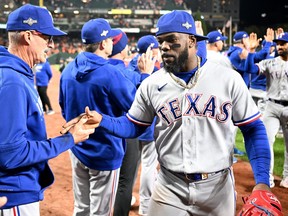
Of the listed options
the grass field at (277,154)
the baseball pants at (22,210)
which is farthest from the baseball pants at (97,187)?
the grass field at (277,154)

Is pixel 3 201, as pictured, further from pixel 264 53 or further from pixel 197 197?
pixel 264 53

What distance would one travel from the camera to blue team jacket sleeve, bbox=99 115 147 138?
280 cm

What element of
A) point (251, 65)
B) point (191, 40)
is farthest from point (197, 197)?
point (251, 65)

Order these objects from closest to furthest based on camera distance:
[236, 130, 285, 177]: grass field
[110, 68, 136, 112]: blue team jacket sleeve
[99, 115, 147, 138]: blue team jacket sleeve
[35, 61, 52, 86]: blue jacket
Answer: [99, 115, 147, 138]: blue team jacket sleeve, [110, 68, 136, 112]: blue team jacket sleeve, [236, 130, 285, 177]: grass field, [35, 61, 52, 86]: blue jacket

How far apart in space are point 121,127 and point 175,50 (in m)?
0.68

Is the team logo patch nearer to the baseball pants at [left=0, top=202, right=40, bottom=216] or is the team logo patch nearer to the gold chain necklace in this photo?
the gold chain necklace

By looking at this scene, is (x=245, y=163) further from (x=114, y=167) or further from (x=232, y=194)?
(x=232, y=194)

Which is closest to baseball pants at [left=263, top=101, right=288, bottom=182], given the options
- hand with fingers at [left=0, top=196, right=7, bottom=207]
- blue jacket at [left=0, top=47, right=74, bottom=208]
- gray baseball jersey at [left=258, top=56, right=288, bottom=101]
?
gray baseball jersey at [left=258, top=56, right=288, bottom=101]

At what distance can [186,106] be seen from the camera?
2.59m

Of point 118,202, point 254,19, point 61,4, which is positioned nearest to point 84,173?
point 118,202

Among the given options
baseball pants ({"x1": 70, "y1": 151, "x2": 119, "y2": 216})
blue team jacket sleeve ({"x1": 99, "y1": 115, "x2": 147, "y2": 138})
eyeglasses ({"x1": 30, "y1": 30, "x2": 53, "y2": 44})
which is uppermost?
eyeglasses ({"x1": 30, "y1": 30, "x2": 53, "y2": 44})

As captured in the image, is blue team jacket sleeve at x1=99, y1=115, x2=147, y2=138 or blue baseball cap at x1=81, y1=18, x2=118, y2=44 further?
blue baseball cap at x1=81, y1=18, x2=118, y2=44

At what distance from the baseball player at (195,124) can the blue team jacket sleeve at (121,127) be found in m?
0.05

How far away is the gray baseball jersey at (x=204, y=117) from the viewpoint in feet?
8.37
